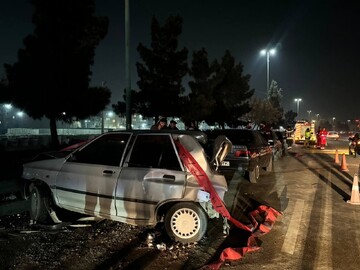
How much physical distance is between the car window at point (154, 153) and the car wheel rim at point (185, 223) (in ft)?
2.18

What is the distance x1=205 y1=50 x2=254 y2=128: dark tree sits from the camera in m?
36.8

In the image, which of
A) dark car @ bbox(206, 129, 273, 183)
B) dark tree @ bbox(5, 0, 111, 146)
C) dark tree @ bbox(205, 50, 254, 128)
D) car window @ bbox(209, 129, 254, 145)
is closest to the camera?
dark car @ bbox(206, 129, 273, 183)

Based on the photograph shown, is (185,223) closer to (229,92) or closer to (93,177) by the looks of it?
(93,177)

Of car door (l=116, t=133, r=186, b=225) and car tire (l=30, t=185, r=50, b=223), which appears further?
car tire (l=30, t=185, r=50, b=223)

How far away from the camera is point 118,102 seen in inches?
993

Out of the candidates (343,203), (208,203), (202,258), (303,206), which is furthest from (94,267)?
(343,203)

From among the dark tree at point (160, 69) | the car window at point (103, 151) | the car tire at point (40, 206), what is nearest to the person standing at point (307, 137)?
the dark tree at point (160, 69)

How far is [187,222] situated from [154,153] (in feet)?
3.71

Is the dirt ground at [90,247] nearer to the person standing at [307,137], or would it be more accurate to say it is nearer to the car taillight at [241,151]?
the car taillight at [241,151]

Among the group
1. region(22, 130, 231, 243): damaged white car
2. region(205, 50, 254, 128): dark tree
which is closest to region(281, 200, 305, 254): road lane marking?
region(22, 130, 231, 243): damaged white car

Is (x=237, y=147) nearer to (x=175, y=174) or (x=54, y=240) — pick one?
(x=175, y=174)

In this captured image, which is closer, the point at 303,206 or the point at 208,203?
the point at 208,203

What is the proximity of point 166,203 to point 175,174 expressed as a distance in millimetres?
461

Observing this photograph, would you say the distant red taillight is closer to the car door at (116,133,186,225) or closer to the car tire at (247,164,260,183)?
the car tire at (247,164,260,183)
